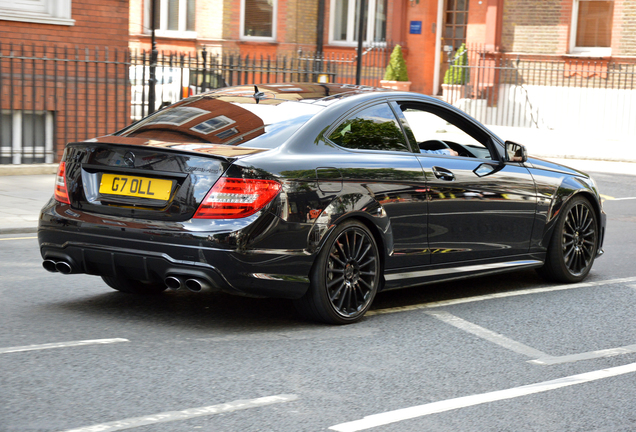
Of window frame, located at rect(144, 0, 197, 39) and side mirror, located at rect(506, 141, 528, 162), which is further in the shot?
window frame, located at rect(144, 0, 197, 39)

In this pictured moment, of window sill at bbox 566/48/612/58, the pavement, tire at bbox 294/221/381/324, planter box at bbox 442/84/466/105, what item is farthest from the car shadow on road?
window sill at bbox 566/48/612/58

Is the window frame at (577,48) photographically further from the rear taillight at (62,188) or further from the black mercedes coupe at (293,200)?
the rear taillight at (62,188)

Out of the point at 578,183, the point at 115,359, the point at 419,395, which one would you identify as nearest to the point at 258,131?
the point at 115,359

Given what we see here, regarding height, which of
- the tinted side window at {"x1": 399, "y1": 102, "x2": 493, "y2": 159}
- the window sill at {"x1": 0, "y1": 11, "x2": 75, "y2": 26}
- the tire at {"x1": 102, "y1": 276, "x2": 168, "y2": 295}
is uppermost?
the window sill at {"x1": 0, "y1": 11, "x2": 75, "y2": 26}

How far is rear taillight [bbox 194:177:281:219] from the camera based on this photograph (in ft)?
16.5

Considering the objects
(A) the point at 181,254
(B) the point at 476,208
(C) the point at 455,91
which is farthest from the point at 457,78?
(A) the point at 181,254

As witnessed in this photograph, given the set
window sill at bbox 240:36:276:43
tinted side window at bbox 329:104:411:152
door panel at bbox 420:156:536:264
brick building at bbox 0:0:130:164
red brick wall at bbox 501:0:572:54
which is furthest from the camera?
window sill at bbox 240:36:276:43

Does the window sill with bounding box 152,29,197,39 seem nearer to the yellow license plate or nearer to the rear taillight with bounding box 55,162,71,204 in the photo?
the rear taillight with bounding box 55,162,71,204

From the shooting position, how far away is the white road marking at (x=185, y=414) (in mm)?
3697

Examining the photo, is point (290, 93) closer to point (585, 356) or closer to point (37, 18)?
point (585, 356)

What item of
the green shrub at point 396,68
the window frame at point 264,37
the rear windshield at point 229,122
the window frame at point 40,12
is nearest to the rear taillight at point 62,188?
the rear windshield at point 229,122

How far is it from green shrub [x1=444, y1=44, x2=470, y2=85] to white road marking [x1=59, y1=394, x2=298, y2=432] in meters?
21.3

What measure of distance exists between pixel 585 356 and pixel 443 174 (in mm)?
1631

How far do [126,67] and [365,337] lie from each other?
10297 mm
